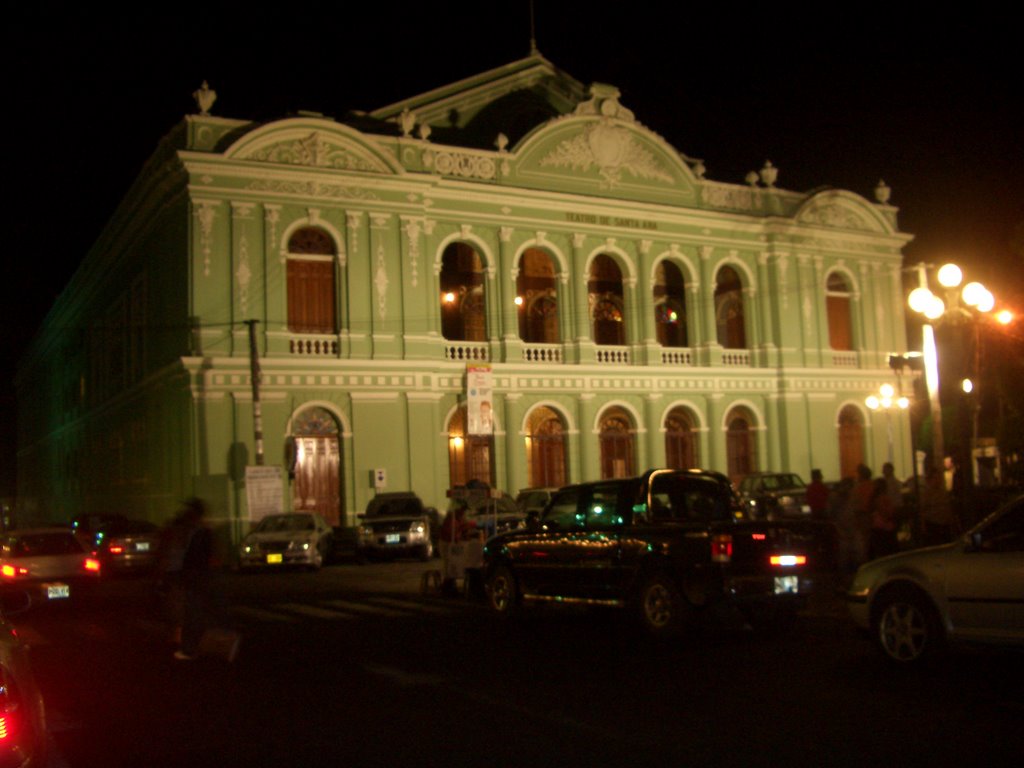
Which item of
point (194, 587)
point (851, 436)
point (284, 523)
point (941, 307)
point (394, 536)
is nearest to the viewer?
point (194, 587)

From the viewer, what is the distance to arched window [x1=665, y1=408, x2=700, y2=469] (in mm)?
37031

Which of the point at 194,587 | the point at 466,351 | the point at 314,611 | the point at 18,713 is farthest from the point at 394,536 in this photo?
the point at 18,713

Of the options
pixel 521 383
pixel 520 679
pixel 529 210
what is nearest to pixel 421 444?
pixel 521 383

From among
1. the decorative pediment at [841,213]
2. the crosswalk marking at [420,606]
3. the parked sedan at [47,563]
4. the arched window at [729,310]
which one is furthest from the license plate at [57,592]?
the decorative pediment at [841,213]

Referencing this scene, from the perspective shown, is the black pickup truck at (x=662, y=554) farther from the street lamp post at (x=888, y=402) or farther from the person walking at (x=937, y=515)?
the street lamp post at (x=888, y=402)

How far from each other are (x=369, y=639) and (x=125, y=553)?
1444 cm

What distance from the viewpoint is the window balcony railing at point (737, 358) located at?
37.9 m

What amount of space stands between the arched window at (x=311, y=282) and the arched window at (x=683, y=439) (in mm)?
12365

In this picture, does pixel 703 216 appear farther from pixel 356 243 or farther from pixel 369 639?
pixel 369 639

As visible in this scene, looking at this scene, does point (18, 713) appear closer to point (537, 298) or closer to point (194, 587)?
point (194, 587)

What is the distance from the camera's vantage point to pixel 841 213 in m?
40.2

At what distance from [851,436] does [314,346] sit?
20.8 metres

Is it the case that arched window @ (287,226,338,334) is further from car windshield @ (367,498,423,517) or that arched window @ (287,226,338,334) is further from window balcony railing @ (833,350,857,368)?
window balcony railing @ (833,350,857,368)

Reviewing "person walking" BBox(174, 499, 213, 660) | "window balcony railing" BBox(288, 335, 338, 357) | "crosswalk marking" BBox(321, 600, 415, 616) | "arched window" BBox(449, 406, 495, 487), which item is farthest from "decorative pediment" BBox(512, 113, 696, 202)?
"person walking" BBox(174, 499, 213, 660)
